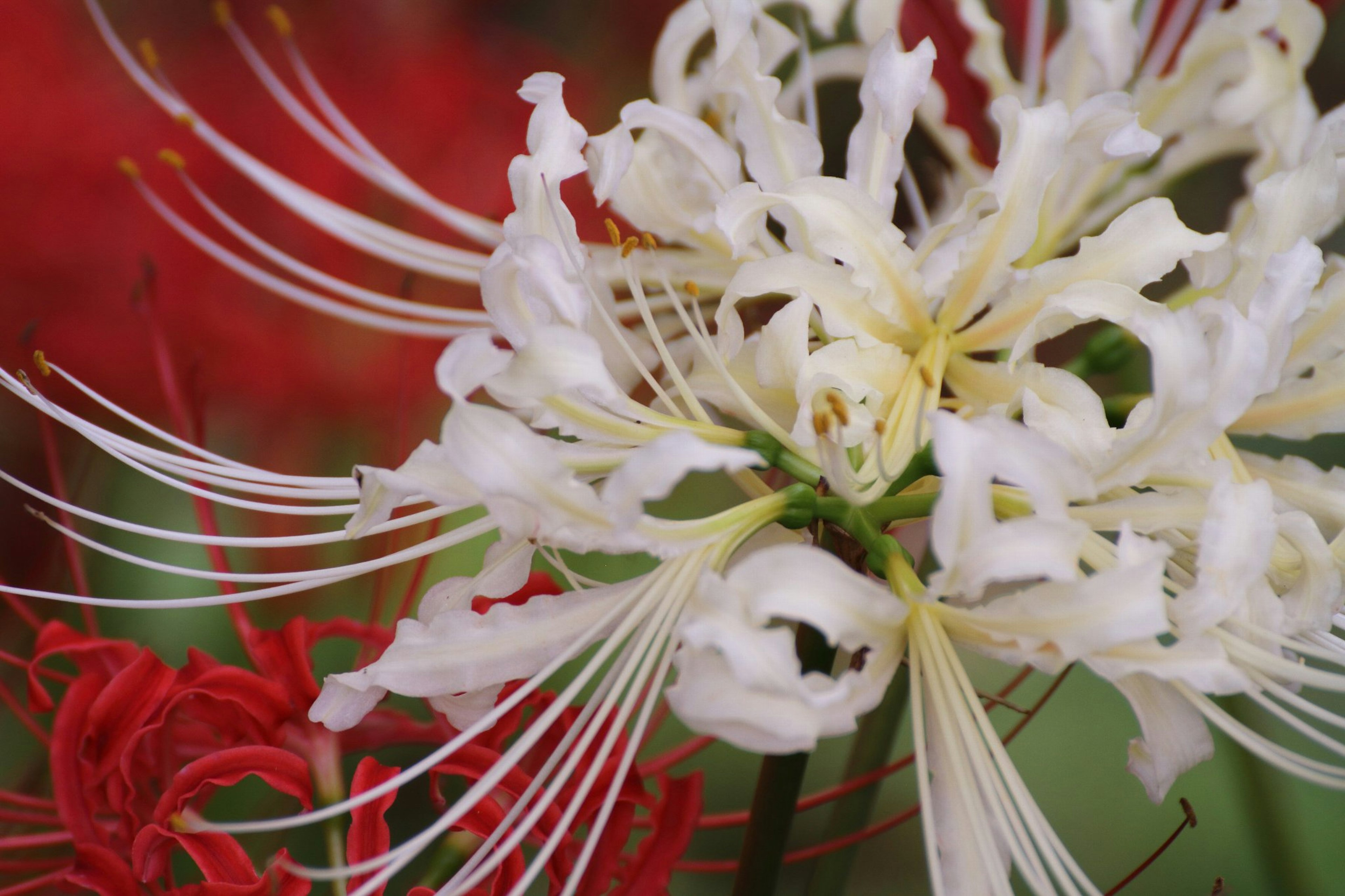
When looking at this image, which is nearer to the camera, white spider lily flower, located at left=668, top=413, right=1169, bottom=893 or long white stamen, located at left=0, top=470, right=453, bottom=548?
white spider lily flower, located at left=668, top=413, right=1169, bottom=893

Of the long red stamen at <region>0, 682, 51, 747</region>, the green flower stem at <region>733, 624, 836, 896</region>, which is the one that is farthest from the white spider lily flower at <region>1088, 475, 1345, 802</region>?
the long red stamen at <region>0, 682, 51, 747</region>

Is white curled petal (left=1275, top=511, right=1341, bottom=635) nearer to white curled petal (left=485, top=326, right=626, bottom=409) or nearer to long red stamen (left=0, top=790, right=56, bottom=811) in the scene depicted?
white curled petal (left=485, top=326, right=626, bottom=409)

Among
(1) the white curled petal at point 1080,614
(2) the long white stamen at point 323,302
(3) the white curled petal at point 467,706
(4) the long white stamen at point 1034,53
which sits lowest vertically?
(3) the white curled petal at point 467,706

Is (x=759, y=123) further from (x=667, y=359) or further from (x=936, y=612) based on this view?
(x=936, y=612)

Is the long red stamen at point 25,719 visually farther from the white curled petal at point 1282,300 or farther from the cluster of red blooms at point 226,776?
the white curled petal at point 1282,300

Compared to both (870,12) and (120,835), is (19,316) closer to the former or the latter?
(120,835)

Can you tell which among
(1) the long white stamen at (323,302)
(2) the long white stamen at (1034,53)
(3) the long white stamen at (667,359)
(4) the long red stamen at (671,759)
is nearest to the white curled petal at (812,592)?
(3) the long white stamen at (667,359)
